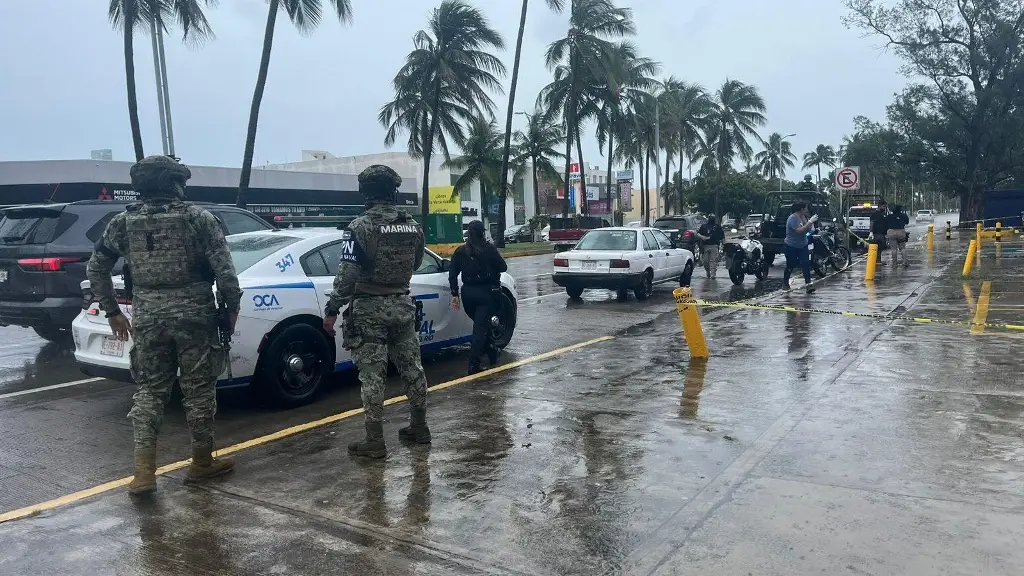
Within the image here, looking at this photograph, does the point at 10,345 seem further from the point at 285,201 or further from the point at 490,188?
the point at 490,188

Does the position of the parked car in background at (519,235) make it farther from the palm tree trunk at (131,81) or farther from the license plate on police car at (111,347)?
the license plate on police car at (111,347)

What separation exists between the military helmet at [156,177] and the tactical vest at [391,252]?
121cm

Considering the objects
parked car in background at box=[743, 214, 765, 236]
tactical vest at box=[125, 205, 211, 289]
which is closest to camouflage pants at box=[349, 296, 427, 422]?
tactical vest at box=[125, 205, 211, 289]

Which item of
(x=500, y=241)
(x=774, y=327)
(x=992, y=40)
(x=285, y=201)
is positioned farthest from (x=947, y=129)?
(x=774, y=327)

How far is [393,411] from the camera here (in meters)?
6.51

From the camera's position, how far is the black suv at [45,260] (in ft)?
29.2

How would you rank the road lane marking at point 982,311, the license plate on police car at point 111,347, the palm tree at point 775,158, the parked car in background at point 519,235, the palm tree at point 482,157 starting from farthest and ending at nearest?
the palm tree at point 775,158
the parked car in background at point 519,235
the palm tree at point 482,157
the road lane marking at point 982,311
the license plate on police car at point 111,347

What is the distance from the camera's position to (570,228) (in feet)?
129

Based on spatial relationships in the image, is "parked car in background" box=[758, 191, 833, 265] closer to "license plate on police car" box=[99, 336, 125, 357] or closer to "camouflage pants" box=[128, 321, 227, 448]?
"license plate on police car" box=[99, 336, 125, 357]

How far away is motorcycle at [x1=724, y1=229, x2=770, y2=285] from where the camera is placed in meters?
17.3

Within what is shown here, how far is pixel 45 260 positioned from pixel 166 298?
5.28 m

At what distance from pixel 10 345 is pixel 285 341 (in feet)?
20.0

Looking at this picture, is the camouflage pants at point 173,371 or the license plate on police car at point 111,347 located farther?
the license plate on police car at point 111,347

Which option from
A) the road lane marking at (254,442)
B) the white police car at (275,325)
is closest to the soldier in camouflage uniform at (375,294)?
the road lane marking at (254,442)
